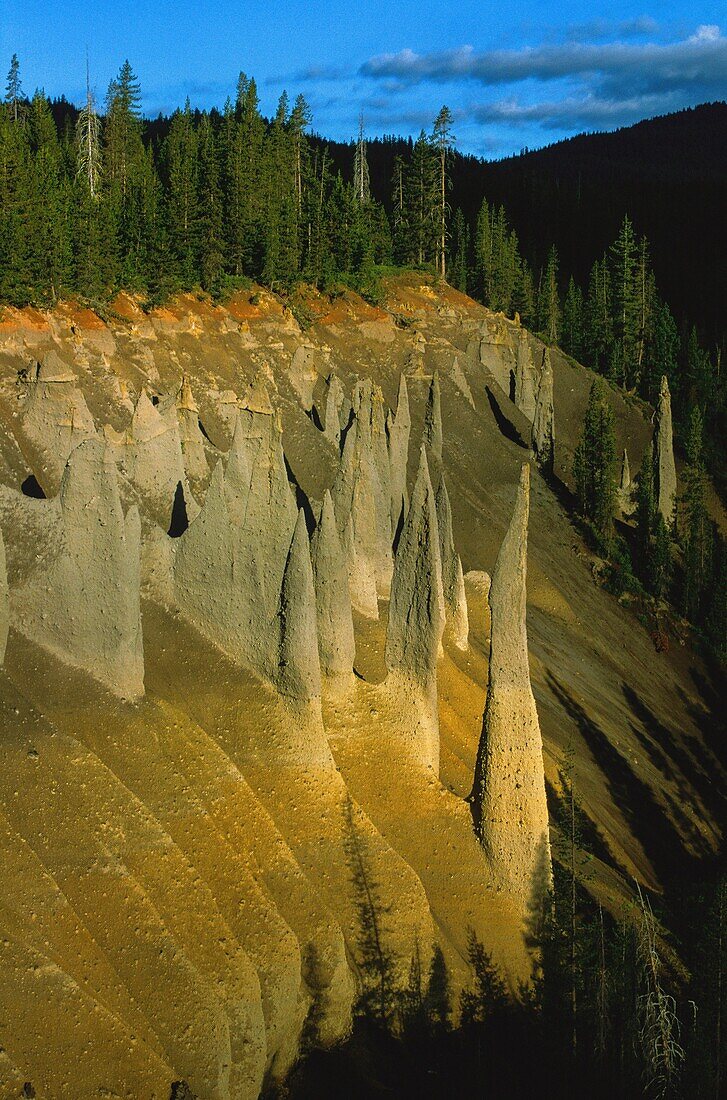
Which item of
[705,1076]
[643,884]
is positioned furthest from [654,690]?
[705,1076]

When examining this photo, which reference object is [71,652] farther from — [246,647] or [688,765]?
[688,765]

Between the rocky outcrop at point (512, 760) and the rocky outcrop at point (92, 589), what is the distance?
698 centimetres

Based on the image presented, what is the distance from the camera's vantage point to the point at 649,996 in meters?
16.9

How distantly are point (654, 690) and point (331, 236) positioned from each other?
1601 inches

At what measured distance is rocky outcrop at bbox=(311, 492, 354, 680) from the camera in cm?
2147

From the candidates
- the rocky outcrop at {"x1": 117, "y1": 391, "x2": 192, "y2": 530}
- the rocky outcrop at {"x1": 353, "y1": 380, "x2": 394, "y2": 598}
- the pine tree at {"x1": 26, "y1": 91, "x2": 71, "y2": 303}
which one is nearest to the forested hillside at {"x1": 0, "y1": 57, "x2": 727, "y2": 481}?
the pine tree at {"x1": 26, "y1": 91, "x2": 71, "y2": 303}

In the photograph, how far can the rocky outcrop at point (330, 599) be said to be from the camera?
21.5m

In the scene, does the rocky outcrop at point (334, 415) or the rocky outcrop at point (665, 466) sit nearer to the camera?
the rocky outcrop at point (334, 415)

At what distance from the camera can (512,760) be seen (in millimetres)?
19953

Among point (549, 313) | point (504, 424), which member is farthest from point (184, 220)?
point (549, 313)

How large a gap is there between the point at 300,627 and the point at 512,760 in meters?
4.93

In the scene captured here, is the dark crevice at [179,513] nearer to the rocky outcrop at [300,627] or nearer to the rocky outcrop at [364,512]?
the rocky outcrop at [364,512]

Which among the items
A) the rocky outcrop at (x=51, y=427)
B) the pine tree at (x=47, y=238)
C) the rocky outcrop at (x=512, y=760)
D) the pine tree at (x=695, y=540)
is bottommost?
the pine tree at (x=695, y=540)

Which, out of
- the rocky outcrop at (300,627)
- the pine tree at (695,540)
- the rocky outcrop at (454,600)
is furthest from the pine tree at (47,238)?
the pine tree at (695,540)
